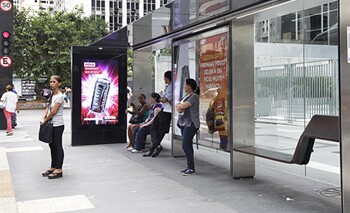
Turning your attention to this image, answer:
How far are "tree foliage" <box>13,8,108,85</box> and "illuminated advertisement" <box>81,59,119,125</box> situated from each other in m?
20.5

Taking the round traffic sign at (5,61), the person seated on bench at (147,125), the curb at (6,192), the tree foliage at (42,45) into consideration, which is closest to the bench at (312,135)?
the curb at (6,192)

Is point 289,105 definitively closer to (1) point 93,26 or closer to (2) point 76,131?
(2) point 76,131

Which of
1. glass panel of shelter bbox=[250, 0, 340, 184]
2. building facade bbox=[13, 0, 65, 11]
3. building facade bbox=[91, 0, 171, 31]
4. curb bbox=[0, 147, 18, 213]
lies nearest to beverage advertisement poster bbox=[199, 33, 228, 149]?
glass panel of shelter bbox=[250, 0, 340, 184]

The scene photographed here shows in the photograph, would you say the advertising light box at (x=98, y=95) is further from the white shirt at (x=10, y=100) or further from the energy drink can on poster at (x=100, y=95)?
the white shirt at (x=10, y=100)

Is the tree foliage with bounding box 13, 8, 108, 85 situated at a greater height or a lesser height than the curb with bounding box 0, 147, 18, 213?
greater

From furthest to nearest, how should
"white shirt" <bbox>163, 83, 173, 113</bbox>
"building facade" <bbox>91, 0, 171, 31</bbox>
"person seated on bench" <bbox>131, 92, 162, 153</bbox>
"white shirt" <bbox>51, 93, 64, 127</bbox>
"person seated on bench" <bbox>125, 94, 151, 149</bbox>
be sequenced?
"building facade" <bbox>91, 0, 171, 31</bbox> < "person seated on bench" <bbox>125, 94, 151, 149</bbox> < "person seated on bench" <bbox>131, 92, 162, 153</bbox> < "white shirt" <bbox>163, 83, 173, 113</bbox> < "white shirt" <bbox>51, 93, 64, 127</bbox>

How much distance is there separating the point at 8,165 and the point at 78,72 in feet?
11.1

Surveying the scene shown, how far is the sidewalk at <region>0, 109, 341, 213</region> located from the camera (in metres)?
5.27

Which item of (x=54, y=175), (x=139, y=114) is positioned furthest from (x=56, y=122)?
(x=139, y=114)

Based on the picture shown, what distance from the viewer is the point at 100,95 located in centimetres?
1109

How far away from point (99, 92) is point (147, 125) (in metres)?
2.24

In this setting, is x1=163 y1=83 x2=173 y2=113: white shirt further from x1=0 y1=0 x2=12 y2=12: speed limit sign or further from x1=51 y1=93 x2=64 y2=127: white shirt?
x1=0 y1=0 x2=12 y2=12: speed limit sign

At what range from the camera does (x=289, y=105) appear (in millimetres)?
14125

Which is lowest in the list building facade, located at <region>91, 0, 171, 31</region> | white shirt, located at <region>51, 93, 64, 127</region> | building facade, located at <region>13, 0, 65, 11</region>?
white shirt, located at <region>51, 93, 64, 127</region>
